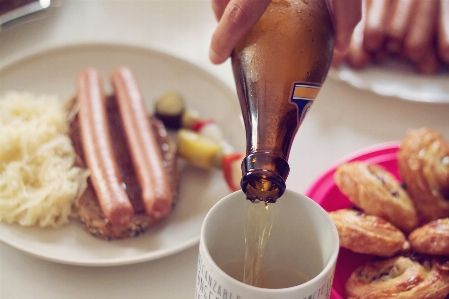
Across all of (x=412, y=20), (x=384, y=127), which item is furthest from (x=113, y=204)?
(x=412, y=20)

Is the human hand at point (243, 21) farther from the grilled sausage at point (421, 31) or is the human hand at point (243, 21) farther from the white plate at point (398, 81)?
the grilled sausage at point (421, 31)

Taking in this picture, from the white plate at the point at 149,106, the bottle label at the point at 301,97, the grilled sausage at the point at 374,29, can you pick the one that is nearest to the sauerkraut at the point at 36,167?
the white plate at the point at 149,106

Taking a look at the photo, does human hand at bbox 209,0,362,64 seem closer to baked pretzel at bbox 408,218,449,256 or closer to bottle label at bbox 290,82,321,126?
bottle label at bbox 290,82,321,126

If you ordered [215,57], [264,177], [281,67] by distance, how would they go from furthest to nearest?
[215,57] < [281,67] < [264,177]

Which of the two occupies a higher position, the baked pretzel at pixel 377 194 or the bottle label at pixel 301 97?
the bottle label at pixel 301 97

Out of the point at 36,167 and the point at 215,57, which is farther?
the point at 36,167

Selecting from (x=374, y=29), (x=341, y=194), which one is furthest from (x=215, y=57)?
(x=374, y=29)

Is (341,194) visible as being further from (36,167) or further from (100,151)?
(36,167)
